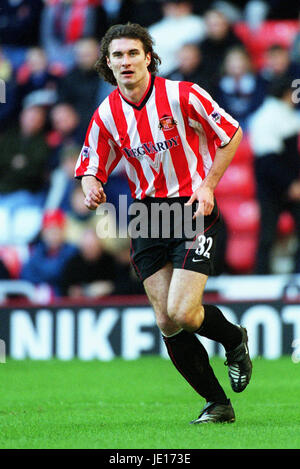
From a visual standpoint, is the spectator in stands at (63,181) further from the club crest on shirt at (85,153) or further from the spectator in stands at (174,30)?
the club crest on shirt at (85,153)

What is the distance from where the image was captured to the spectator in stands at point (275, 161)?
9.11 metres

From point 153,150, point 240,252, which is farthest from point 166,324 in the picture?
point 240,252

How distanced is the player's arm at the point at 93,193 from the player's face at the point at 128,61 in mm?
537

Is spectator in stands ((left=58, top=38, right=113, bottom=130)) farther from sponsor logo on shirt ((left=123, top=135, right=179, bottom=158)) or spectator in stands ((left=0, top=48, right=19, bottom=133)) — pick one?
sponsor logo on shirt ((left=123, top=135, right=179, bottom=158))

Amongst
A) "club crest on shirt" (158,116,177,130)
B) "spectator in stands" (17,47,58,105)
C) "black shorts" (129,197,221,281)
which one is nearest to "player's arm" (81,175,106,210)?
"black shorts" (129,197,221,281)

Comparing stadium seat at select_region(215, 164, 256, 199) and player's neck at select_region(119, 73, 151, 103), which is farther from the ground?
stadium seat at select_region(215, 164, 256, 199)

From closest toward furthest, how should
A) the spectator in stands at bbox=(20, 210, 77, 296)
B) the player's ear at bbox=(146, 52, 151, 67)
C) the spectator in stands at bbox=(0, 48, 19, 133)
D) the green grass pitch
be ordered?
the green grass pitch < the player's ear at bbox=(146, 52, 151, 67) < the spectator in stands at bbox=(20, 210, 77, 296) < the spectator in stands at bbox=(0, 48, 19, 133)

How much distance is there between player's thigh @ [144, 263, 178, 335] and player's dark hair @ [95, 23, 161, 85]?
1.15 meters

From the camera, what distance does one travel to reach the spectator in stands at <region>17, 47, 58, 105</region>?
391 inches

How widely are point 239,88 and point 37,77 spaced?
7.48ft

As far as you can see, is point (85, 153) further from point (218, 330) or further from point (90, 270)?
point (90, 270)

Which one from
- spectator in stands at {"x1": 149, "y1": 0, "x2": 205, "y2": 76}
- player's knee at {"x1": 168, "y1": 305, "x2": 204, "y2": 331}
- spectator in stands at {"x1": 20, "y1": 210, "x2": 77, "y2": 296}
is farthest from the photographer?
spectator in stands at {"x1": 149, "y1": 0, "x2": 205, "y2": 76}

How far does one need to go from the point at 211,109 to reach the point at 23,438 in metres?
1.91
